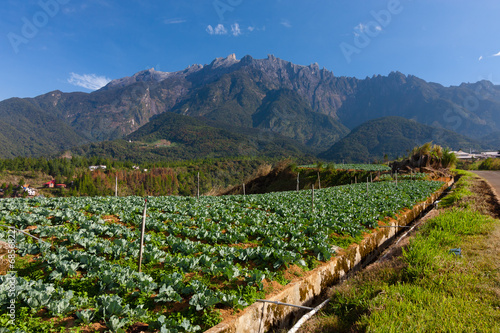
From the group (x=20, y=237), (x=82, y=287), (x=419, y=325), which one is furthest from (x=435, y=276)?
(x=20, y=237)

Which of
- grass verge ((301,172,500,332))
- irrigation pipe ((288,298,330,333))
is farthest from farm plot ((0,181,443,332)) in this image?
grass verge ((301,172,500,332))

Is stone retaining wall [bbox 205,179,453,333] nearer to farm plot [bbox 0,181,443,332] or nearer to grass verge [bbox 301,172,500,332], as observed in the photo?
farm plot [bbox 0,181,443,332]

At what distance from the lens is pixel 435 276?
466 centimetres

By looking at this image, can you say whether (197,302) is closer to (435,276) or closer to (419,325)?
(419,325)

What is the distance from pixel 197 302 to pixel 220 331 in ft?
1.91

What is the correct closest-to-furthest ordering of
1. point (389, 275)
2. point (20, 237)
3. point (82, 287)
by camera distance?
1. point (82, 287)
2. point (389, 275)
3. point (20, 237)

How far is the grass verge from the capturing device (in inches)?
137

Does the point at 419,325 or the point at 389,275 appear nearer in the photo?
the point at 419,325

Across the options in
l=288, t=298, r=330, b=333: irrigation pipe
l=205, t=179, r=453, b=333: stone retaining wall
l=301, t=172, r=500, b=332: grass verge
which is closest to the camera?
l=301, t=172, r=500, b=332: grass verge

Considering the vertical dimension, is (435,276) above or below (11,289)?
below

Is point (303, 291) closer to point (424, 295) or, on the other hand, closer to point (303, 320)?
point (303, 320)

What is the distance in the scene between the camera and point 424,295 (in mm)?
4109

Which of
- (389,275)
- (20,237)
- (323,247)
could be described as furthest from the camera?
(323,247)

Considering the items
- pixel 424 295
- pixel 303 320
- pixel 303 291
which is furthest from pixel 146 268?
pixel 424 295
